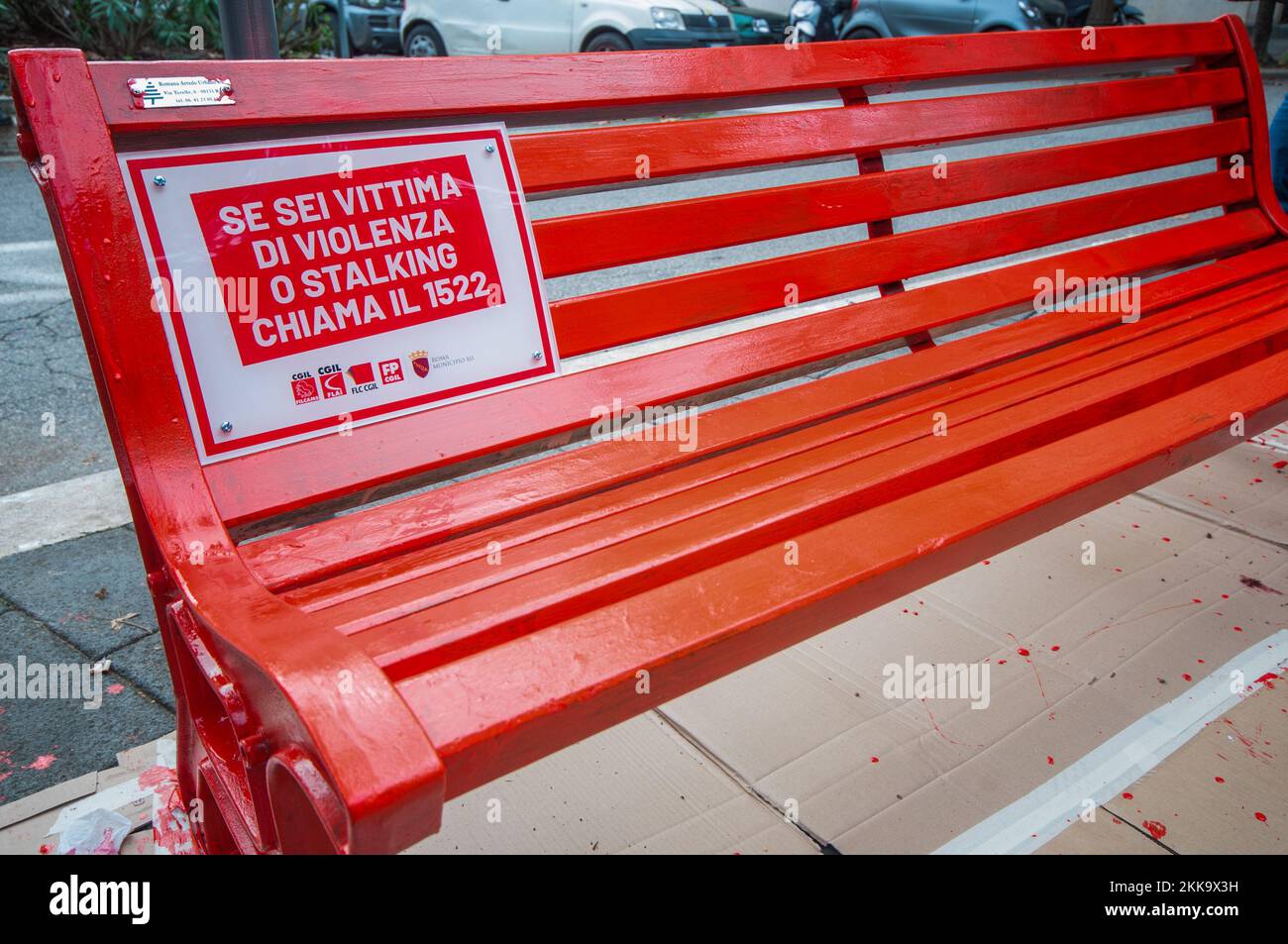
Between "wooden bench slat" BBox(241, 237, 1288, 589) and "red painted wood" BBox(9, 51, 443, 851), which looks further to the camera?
"wooden bench slat" BBox(241, 237, 1288, 589)

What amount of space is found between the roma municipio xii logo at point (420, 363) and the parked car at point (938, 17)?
37.9ft

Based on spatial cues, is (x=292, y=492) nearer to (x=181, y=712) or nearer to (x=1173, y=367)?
(x=181, y=712)

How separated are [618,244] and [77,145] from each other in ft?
2.69

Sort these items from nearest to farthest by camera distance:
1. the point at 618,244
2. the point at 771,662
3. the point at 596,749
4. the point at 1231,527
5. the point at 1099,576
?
the point at 618,244
the point at 596,749
the point at 771,662
the point at 1099,576
the point at 1231,527

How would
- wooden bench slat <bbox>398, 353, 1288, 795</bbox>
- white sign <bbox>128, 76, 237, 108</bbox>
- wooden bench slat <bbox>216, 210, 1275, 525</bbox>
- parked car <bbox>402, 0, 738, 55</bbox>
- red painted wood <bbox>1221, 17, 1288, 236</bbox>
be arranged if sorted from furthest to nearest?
parked car <bbox>402, 0, 738, 55</bbox> < red painted wood <bbox>1221, 17, 1288, 236</bbox> < wooden bench slat <bbox>216, 210, 1275, 525</bbox> < white sign <bbox>128, 76, 237, 108</bbox> < wooden bench slat <bbox>398, 353, 1288, 795</bbox>

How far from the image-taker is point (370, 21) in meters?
13.4

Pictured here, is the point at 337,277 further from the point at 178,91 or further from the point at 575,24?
the point at 575,24

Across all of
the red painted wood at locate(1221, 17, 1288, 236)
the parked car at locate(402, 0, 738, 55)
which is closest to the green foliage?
the parked car at locate(402, 0, 738, 55)

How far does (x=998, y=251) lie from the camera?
7.88 feet

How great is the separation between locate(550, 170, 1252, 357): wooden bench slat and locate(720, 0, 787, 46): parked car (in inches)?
357

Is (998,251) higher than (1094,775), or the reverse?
(998,251)

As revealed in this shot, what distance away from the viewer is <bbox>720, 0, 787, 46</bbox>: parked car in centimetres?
1110

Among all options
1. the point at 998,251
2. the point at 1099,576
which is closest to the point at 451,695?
the point at 998,251
